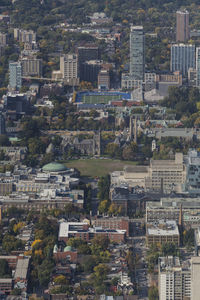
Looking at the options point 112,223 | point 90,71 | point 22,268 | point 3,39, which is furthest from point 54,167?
point 3,39

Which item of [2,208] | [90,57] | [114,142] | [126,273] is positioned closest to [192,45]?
[90,57]

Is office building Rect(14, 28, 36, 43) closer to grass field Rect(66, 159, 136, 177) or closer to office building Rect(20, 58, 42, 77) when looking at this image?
office building Rect(20, 58, 42, 77)

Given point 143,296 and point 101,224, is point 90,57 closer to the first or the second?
point 101,224

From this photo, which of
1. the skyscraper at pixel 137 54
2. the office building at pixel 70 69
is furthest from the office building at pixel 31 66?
the skyscraper at pixel 137 54

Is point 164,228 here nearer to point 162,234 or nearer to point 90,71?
point 162,234

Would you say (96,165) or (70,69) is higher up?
(70,69)

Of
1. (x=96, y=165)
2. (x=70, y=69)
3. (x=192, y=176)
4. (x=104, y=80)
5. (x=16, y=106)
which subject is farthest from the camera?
(x=70, y=69)
